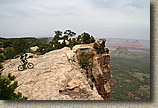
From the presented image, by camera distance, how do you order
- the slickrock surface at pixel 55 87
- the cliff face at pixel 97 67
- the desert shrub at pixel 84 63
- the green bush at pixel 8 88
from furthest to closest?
1. the cliff face at pixel 97 67
2. the desert shrub at pixel 84 63
3. the slickrock surface at pixel 55 87
4. the green bush at pixel 8 88

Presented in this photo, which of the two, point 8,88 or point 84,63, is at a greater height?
point 8,88

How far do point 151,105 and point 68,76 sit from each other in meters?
4.27

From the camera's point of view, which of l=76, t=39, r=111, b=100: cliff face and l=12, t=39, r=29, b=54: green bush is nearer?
l=76, t=39, r=111, b=100: cliff face

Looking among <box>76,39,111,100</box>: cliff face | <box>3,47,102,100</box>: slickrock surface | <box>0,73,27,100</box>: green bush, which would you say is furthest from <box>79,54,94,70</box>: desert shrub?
<box>0,73,27,100</box>: green bush

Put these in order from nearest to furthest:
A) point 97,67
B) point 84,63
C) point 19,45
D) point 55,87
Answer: point 55,87 < point 84,63 < point 97,67 < point 19,45

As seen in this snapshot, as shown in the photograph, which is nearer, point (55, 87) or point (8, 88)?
point (8, 88)

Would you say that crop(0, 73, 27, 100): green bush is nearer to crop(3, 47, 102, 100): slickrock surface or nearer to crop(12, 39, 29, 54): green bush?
crop(3, 47, 102, 100): slickrock surface

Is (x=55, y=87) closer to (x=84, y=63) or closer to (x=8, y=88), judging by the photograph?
(x=8, y=88)

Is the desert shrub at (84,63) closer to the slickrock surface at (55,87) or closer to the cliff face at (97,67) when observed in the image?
the cliff face at (97,67)

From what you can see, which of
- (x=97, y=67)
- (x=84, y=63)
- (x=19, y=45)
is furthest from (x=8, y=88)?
(x=19, y=45)

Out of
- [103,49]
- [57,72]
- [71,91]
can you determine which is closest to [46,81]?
[57,72]

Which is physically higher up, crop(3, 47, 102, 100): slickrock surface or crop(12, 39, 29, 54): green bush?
crop(12, 39, 29, 54): green bush

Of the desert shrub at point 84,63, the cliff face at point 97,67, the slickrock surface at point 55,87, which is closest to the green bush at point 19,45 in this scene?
the cliff face at point 97,67

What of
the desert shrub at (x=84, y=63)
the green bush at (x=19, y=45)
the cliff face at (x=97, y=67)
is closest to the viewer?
the desert shrub at (x=84, y=63)
